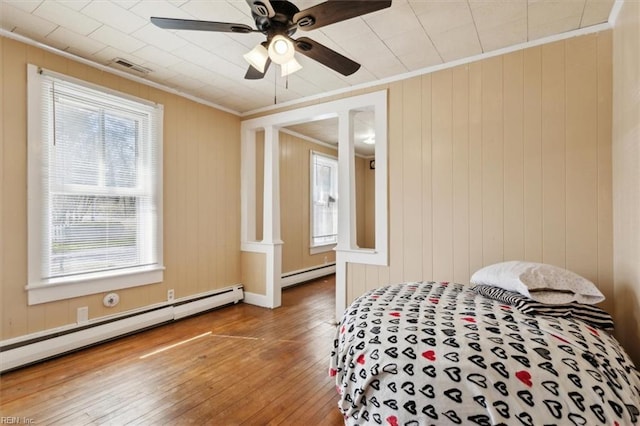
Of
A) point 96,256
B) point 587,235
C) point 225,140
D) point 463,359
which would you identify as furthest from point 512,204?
point 96,256

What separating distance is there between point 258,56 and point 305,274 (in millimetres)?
3973

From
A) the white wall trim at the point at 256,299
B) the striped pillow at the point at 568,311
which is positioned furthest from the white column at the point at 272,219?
the striped pillow at the point at 568,311

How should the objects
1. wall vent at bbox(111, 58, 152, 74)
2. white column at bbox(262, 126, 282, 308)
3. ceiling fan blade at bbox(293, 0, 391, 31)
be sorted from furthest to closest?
1. white column at bbox(262, 126, 282, 308)
2. wall vent at bbox(111, 58, 152, 74)
3. ceiling fan blade at bbox(293, 0, 391, 31)

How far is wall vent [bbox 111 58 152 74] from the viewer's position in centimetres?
277

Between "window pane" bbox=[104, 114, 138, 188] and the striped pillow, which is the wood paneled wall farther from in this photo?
"window pane" bbox=[104, 114, 138, 188]

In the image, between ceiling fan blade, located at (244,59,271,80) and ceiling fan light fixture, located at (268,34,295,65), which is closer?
ceiling fan light fixture, located at (268,34,295,65)

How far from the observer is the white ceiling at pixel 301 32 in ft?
6.61

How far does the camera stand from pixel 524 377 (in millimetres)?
1064

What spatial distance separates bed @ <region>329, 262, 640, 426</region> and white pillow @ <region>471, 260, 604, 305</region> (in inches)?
2.3

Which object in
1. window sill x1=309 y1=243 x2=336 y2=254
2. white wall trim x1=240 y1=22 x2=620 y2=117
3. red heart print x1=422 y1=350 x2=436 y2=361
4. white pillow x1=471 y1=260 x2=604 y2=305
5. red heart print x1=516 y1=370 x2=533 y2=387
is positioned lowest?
window sill x1=309 y1=243 x2=336 y2=254

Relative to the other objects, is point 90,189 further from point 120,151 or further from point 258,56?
point 258,56

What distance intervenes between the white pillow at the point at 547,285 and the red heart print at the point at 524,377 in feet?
2.16

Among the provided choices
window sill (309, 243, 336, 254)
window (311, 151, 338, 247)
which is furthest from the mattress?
window (311, 151, 338, 247)

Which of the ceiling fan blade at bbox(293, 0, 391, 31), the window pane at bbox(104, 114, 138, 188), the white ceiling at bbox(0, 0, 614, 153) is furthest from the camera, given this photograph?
the window pane at bbox(104, 114, 138, 188)
